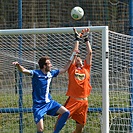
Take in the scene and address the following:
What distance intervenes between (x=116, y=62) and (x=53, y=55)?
1359 millimetres

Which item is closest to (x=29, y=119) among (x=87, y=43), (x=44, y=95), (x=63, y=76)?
(x=63, y=76)

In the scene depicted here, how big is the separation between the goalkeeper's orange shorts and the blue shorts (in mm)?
396

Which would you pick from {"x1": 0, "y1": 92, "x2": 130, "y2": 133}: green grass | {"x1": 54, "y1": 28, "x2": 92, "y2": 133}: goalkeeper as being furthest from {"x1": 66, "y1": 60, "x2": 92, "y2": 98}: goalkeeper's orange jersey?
{"x1": 0, "y1": 92, "x2": 130, "y2": 133}: green grass

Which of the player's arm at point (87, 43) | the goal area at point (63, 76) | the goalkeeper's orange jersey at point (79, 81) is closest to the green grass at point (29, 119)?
the goal area at point (63, 76)

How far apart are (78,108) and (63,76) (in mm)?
1772

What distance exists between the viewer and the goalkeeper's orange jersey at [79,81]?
993 cm

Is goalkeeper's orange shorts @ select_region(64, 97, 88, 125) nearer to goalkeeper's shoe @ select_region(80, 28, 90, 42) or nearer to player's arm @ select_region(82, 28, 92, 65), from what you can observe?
player's arm @ select_region(82, 28, 92, 65)

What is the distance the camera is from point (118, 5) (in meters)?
13.1

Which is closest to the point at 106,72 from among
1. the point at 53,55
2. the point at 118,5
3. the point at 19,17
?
the point at 53,55

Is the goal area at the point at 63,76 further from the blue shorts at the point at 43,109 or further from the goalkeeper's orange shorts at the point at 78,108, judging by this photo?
the blue shorts at the point at 43,109

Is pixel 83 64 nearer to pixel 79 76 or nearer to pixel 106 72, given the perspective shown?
pixel 79 76

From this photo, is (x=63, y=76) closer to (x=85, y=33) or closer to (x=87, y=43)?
(x=87, y=43)

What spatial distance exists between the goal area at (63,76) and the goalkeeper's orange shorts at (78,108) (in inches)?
13.5

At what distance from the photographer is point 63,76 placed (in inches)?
456
